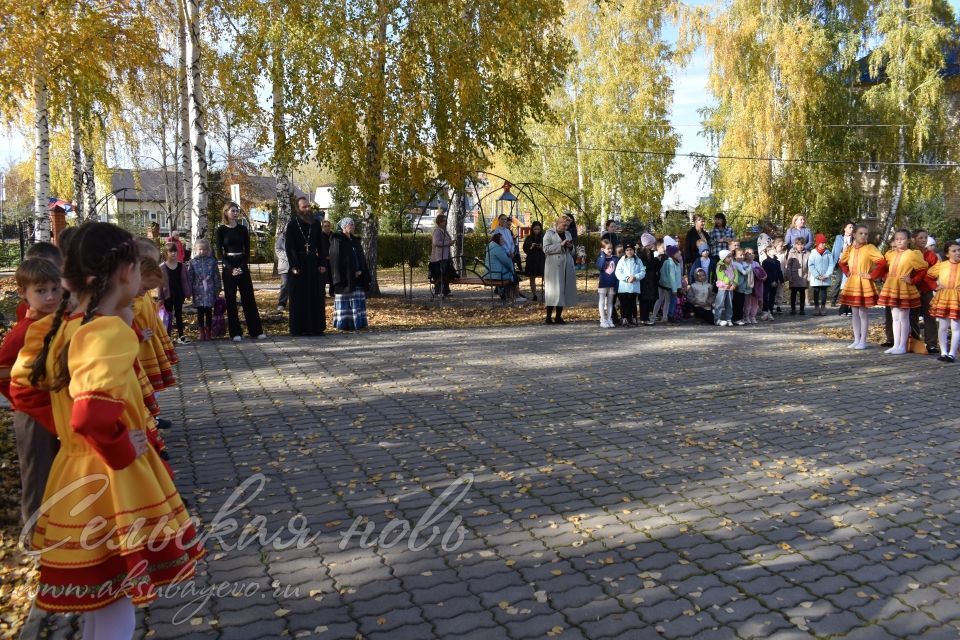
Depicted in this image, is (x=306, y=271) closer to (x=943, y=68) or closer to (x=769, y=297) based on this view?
(x=769, y=297)

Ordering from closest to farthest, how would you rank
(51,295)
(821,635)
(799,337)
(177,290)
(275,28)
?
(821,635) < (51,295) < (177,290) < (799,337) < (275,28)

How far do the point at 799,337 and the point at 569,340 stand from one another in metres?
3.97

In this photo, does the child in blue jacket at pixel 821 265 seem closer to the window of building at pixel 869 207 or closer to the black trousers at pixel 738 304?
the black trousers at pixel 738 304

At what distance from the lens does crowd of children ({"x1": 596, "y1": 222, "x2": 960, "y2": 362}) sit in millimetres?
11078

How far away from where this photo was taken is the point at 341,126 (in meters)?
15.1

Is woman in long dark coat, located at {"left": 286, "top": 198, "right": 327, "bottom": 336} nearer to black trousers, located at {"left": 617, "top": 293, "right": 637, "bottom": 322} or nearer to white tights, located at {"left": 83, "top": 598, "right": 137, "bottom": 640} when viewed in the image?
black trousers, located at {"left": 617, "top": 293, "right": 637, "bottom": 322}

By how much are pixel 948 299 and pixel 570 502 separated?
25.9 feet

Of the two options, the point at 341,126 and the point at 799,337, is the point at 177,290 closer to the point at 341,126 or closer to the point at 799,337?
the point at 341,126

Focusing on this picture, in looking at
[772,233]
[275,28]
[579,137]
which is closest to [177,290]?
[275,28]

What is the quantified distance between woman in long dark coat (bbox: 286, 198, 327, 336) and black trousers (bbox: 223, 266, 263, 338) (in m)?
0.67

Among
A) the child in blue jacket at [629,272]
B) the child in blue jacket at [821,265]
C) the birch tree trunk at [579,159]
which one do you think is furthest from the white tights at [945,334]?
the birch tree trunk at [579,159]

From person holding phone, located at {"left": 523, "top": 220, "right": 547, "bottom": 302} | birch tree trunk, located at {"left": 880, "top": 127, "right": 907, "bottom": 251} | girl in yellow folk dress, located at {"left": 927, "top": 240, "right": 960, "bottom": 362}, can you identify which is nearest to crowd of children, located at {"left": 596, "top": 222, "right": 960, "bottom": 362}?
girl in yellow folk dress, located at {"left": 927, "top": 240, "right": 960, "bottom": 362}

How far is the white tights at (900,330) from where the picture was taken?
1138cm

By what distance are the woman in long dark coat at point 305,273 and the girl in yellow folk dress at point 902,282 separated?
8.60m
